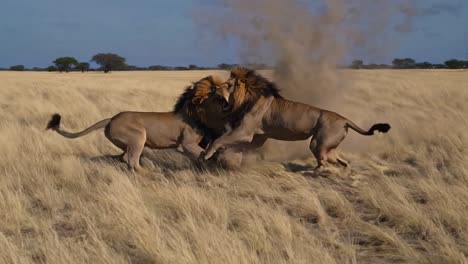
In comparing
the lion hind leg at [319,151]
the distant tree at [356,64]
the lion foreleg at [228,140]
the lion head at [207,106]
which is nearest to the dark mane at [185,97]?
the lion head at [207,106]

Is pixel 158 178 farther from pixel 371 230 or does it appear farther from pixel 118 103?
pixel 118 103

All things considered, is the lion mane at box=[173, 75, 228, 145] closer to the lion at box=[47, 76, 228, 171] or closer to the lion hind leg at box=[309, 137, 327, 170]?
the lion at box=[47, 76, 228, 171]

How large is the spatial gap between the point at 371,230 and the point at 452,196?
164 cm

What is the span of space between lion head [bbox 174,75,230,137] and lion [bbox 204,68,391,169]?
16cm

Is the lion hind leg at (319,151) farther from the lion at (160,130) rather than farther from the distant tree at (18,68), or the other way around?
the distant tree at (18,68)

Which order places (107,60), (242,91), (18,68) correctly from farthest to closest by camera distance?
(18,68), (107,60), (242,91)

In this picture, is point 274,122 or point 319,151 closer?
point 319,151

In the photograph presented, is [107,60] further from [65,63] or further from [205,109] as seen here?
[205,109]

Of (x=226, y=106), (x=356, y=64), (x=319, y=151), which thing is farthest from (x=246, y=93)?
(x=356, y=64)

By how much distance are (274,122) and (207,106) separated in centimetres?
112

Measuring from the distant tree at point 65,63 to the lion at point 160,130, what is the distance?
302ft

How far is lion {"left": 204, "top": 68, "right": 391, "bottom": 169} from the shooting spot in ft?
28.8

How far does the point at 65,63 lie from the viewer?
9712 cm

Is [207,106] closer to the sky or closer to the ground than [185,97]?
closer to the ground
